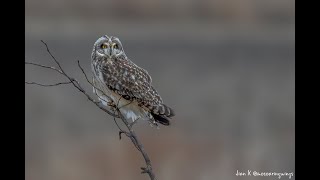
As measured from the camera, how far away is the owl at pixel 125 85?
8.25ft

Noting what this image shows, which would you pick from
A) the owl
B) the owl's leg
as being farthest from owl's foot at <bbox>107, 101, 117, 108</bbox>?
the owl's leg

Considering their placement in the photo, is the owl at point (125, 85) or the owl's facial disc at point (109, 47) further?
the owl's facial disc at point (109, 47)

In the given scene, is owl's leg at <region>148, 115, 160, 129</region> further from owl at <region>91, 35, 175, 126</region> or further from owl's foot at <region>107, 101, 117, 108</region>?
owl's foot at <region>107, 101, 117, 108</region>

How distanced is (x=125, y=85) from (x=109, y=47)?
0.13m

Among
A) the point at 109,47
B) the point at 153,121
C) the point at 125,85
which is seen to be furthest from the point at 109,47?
the point at 153,121

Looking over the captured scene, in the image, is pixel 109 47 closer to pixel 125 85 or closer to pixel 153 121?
pixel 125 85

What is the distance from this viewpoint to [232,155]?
167 inches

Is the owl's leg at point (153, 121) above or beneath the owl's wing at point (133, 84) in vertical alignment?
beneath

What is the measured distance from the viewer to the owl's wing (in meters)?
2.49

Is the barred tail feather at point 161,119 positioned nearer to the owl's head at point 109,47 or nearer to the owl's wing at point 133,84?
the owl's wing at point 133,84

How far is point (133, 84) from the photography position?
2.62 metres

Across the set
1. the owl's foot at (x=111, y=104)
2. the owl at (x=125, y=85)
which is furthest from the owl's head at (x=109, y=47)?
the owl's foot at (x=111, y=104)

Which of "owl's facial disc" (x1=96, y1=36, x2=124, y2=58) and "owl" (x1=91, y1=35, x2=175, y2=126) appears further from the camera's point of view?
"owl's facial disc" (x1=96, y1=36, x2=124, y2=58)
